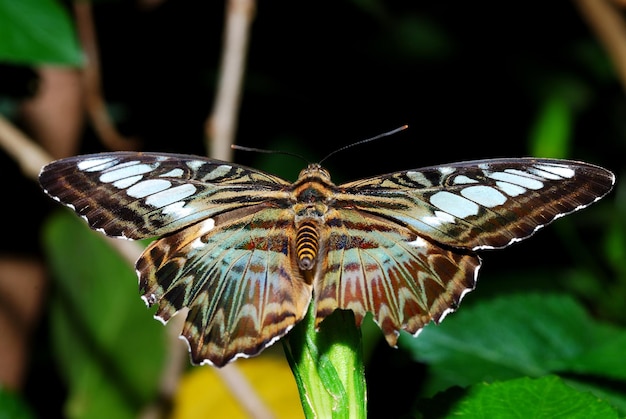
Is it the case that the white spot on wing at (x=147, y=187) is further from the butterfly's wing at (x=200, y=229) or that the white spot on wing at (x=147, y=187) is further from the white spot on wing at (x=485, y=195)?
the white spot on wing at (x=485, y=195)

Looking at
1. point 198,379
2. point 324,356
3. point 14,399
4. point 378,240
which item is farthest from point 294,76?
point 324,356

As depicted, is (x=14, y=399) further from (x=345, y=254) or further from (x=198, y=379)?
(x=345, y=254)

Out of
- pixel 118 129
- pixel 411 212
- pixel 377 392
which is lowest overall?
pixel 377 392

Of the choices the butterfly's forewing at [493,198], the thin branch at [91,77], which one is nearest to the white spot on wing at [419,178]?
the butterfly's forewing at [493,198]

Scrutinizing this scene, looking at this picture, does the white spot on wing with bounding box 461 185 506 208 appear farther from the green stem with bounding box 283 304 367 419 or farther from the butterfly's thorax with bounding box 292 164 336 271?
the green stem with bounding box 283 304 367 419

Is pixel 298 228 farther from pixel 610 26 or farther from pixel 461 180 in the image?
pixel 610 26
